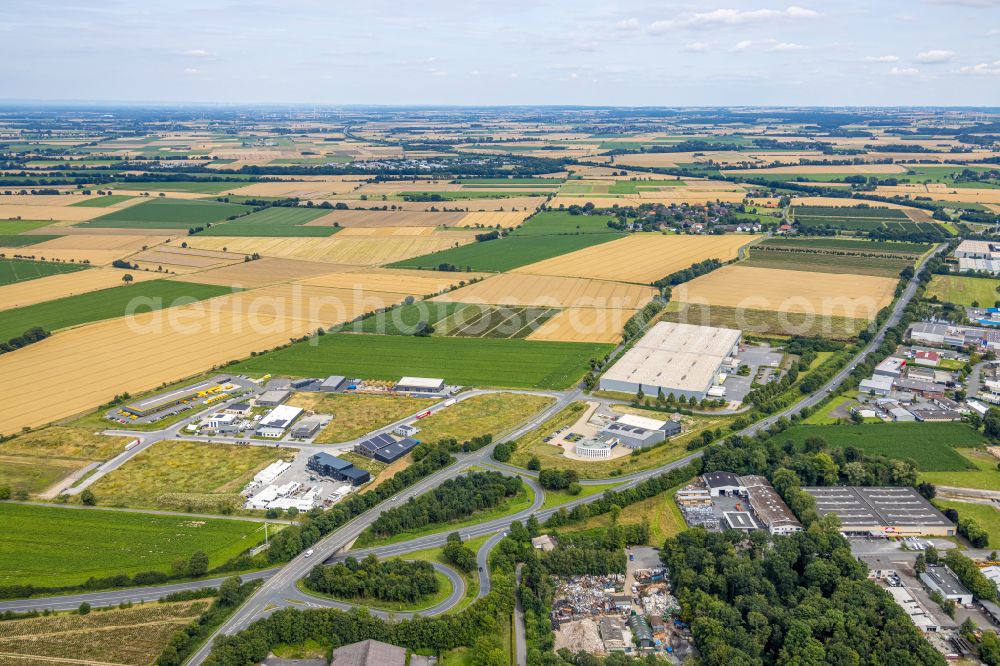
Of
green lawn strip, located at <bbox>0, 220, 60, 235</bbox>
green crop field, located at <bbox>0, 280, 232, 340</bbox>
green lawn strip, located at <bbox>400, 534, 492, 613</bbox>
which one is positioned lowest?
green lawn strip, located at <bbox>400, 534, 492, 613</bbox>

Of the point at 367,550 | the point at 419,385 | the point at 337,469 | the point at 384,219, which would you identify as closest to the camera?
the point at 367,550

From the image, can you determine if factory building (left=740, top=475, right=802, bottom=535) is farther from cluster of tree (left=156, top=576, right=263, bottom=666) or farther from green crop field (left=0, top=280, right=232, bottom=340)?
green crop field (left=0, top=280, right=232, bottom=340)

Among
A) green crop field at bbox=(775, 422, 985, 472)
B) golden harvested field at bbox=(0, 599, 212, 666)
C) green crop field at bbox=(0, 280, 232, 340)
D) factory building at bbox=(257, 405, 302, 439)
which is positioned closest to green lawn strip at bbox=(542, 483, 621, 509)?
green crop field at bbox=(775, 422, 985, 472)

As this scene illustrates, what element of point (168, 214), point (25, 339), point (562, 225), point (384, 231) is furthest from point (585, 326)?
point (168, 214)

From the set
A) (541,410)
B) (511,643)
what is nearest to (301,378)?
(541,410)

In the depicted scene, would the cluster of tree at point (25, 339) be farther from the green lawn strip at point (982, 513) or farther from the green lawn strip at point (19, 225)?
the green lawn strip at point (982, 513)

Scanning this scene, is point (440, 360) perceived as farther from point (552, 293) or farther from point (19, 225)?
point (19, 225)
